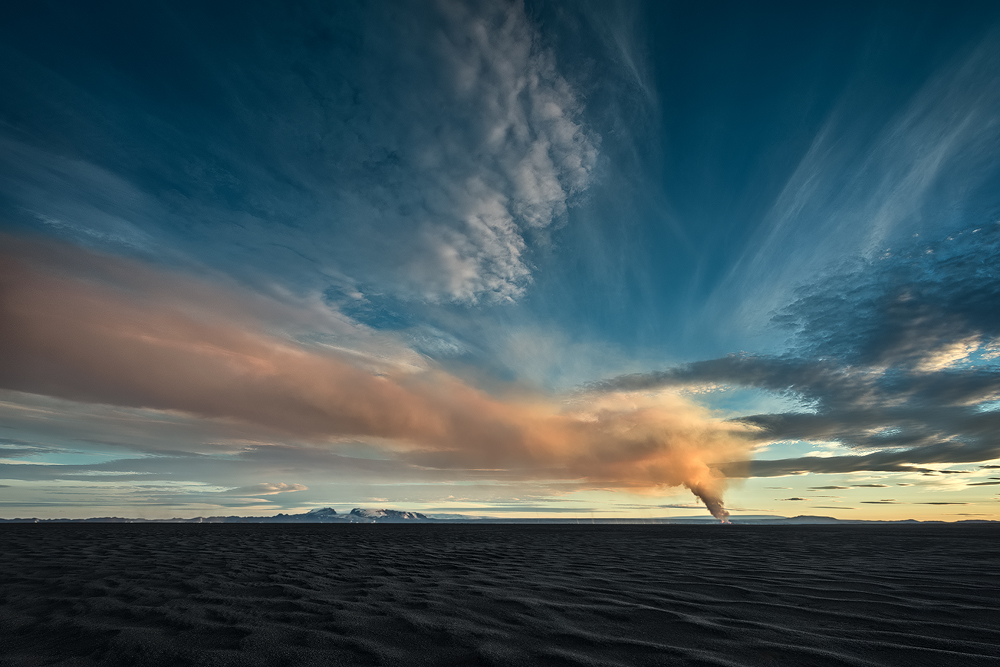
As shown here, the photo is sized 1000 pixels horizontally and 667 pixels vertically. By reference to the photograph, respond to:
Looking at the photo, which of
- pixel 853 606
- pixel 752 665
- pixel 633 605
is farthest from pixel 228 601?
pixel 853 606

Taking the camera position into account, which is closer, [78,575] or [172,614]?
[172,614]

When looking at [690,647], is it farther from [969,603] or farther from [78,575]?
[78,575]

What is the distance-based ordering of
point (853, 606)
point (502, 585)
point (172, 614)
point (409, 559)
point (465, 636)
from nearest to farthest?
point (465, 636) < point (172, 614) < point (853, 606) < point (502, 585) < point (409, 559)

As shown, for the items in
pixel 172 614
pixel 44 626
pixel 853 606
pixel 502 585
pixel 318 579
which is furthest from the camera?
pixel 318 579

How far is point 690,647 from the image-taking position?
4340 mm

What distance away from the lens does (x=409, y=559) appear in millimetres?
13203

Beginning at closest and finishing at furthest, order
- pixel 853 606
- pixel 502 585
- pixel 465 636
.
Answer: pixel 465 636 < pixel 853 606 < pixel 502 585

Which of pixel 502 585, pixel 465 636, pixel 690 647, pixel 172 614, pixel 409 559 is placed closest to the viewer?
pixel 690 647

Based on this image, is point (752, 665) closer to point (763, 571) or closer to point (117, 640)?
point (117, 640)

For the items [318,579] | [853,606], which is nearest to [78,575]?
[318,579]

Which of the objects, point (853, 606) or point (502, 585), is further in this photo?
point (502, 585)

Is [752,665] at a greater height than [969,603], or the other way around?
[969,603]

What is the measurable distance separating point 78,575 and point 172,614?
Answer: 18.3 feet

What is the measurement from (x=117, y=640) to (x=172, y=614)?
1173 mm
